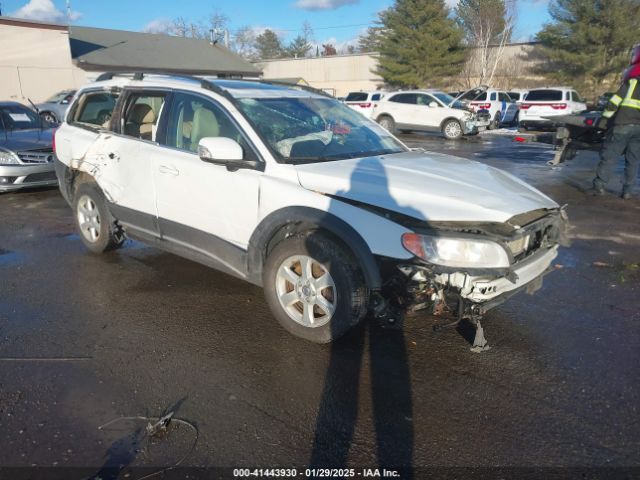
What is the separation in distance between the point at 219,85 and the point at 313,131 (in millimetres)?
902

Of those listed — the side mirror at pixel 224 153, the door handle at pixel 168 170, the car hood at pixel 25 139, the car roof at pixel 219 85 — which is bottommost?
the car hood at pixel 25 139

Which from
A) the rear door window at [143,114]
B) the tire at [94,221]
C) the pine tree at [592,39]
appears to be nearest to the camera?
the rear door window at [143,114]

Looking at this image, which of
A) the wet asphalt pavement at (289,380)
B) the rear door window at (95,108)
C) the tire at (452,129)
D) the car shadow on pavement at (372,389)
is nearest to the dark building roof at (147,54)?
the tire at (452,129)

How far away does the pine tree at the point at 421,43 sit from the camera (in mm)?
43250

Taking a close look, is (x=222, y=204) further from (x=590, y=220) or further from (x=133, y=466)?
(x=590, y=220)

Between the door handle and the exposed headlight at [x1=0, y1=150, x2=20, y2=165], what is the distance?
5754 mm

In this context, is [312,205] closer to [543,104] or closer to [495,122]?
[543,104]

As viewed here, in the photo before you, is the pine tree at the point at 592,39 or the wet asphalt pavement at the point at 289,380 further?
the pine tree at the point at 592,39

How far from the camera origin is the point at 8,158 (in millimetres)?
8680

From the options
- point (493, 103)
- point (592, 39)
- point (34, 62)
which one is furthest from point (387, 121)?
point (592, 39)

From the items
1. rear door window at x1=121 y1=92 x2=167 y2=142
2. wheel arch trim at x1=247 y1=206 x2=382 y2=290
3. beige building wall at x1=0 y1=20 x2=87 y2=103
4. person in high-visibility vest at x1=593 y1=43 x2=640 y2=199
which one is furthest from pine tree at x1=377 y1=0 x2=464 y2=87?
wheel arch trim at x1=247 y1=206 x2=382 y2=290

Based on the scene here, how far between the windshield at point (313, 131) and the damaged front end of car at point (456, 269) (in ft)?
3.72

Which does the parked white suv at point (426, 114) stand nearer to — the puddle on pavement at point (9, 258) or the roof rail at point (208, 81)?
the roof rail at point (208, 81)

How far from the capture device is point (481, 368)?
340cm
